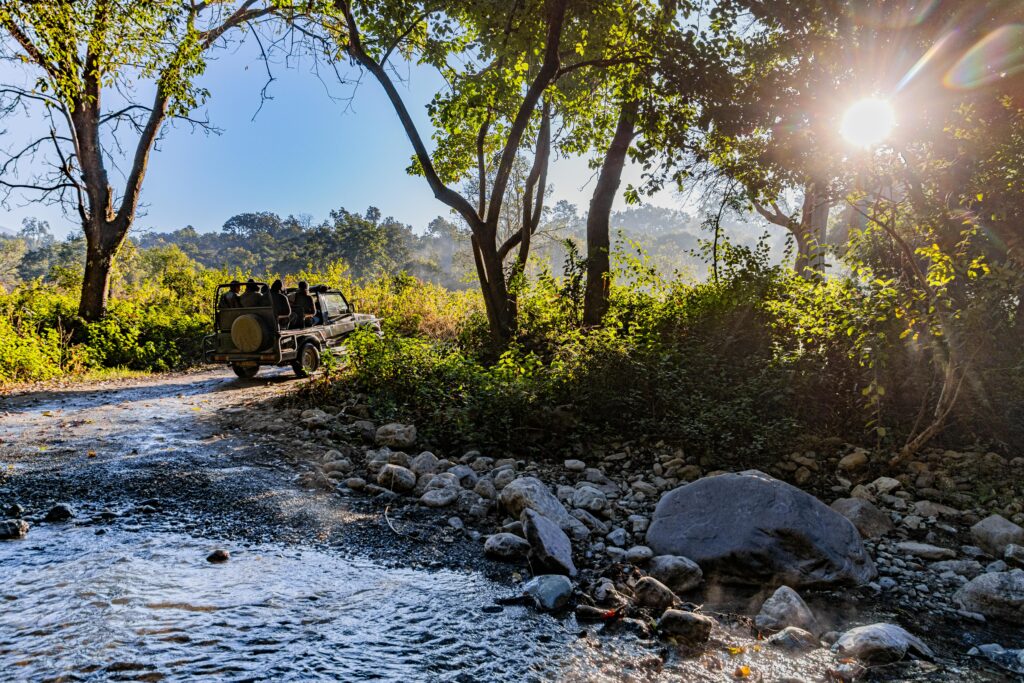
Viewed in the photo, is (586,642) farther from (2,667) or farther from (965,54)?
(965,54)

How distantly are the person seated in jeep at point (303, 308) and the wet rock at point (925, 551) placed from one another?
9872 mm

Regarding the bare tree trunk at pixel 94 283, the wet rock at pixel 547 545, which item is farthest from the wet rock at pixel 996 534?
the bare tree trunk at pixel 94 283

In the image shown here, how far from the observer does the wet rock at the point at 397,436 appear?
6223 millimetres

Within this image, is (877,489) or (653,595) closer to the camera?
(653,595)

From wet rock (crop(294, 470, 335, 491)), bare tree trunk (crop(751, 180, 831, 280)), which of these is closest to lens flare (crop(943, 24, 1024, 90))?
bare tree trunk (crop(751, 180, 831, 280))

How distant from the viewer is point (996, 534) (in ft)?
13.3

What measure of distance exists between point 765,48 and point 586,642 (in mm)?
7537

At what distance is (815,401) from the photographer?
5805 millimetres

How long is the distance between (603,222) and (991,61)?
216 inches

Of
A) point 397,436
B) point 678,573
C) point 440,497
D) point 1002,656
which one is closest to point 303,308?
point 397,436

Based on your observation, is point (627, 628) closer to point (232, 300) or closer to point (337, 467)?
point (337, 467)

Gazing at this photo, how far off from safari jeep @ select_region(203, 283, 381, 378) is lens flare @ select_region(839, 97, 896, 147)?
7239 millimetres

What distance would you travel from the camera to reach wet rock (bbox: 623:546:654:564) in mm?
3963

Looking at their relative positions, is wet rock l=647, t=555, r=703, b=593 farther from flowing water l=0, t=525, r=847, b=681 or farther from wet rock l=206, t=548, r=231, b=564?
wet rock l=206, t=548, r=231, b=564
